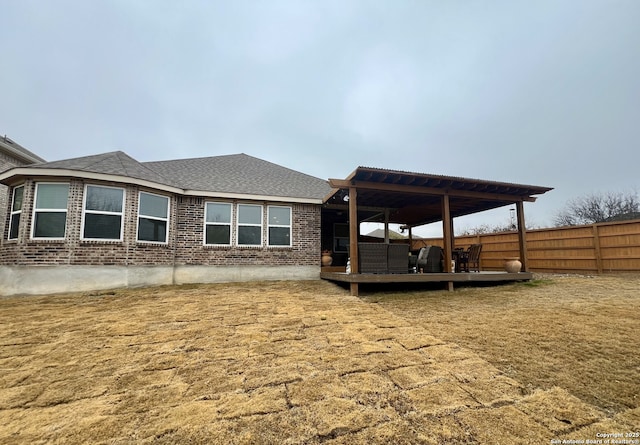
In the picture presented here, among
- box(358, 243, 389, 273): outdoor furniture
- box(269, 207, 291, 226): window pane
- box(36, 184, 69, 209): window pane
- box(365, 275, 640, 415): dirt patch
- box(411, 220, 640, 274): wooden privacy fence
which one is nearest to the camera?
box(365, 275, 640, 415): dirt patch

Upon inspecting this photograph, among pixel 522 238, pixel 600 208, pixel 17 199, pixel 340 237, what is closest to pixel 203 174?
pixel 17 199

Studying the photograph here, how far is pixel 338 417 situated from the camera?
220cm

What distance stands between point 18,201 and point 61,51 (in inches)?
478

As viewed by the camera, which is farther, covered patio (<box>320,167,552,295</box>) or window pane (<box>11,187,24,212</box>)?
window pane (<box>11,187,24,212</box>)

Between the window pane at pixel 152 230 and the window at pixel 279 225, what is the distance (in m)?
3.34

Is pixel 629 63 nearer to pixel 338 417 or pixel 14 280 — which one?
pixel 338 417

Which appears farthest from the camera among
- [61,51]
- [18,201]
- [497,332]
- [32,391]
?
[61,51]

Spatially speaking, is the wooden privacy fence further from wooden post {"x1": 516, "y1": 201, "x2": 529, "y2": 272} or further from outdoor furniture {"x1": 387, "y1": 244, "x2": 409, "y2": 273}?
outdoor furniture {"x1": 387, "y1": 244, "x2": 409, "y2": 273}

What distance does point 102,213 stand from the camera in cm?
791

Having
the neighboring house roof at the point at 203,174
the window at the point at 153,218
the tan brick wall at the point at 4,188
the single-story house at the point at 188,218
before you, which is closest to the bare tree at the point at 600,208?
the single-story house at the point at 188,218

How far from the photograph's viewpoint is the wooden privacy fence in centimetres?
902

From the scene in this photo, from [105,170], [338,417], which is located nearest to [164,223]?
[105,170]

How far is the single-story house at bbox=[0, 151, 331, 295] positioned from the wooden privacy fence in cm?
864

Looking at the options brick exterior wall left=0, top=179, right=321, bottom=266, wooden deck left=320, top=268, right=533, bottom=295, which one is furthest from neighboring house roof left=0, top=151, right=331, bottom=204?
wooden deck left=320, top=268, right=533, bottom=295
